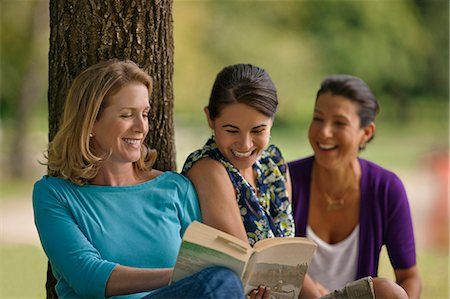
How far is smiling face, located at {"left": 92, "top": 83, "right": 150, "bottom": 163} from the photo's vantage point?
2.62m

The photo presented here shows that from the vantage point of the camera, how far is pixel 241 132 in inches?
107

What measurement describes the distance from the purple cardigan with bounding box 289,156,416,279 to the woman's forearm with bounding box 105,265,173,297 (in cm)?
100

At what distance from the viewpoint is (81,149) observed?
261 cm

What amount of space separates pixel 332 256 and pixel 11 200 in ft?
27.4

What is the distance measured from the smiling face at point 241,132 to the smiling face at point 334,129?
588 millimetres

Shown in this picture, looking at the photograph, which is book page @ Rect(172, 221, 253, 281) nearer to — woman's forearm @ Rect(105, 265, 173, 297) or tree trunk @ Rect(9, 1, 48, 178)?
woman's forearm @ Rect(105, 265, 173, 297)

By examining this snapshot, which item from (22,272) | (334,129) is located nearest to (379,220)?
(334,129)

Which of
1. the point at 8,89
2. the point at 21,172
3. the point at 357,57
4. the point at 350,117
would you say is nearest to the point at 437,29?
the point at 357,57

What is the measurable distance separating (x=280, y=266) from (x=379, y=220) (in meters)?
0.93

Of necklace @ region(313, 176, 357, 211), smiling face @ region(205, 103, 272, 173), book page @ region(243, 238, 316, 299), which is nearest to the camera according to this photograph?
book page @ region(243, 238, 316, 299)

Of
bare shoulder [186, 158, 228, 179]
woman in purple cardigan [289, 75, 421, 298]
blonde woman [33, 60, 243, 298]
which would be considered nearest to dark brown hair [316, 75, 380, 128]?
woman in purple cardigan [289, 75, 421, 298]

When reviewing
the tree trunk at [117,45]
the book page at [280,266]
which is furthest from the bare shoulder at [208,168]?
the book page at [280,266]

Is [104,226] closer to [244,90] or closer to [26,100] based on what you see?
[244,90]

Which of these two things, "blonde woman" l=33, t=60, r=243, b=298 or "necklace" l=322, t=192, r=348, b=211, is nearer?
"blonde woman" l=33, t=60, r=243, b=298
